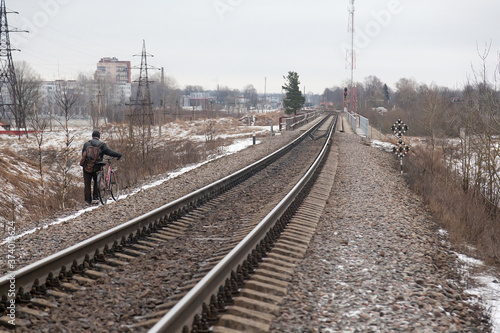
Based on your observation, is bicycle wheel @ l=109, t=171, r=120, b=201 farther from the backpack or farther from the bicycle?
the backpack

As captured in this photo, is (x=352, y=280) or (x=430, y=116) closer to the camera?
(x=352, y=280)

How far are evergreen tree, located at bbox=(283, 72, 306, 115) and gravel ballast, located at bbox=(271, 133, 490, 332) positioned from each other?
54.1 metres

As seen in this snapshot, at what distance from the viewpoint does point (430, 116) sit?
21.0 m

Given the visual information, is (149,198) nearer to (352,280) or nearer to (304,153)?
(352,280)

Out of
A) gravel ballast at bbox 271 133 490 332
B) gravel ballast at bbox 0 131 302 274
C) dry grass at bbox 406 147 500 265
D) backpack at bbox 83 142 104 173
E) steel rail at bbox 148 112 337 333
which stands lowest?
dry grass at bbox 406 147 500 265

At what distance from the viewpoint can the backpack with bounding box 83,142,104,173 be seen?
9859mm

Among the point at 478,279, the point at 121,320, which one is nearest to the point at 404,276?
the point at 478,279

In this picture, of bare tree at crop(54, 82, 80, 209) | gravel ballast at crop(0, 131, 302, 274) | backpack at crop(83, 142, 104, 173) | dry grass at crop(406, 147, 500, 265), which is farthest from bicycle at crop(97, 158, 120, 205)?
dry grass at crop(406, 147, 500, 265)

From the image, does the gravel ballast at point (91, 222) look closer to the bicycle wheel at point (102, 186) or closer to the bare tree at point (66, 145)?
the bicycle wheel at point (102, 186)

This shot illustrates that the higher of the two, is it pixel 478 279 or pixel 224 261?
pixel 224 261

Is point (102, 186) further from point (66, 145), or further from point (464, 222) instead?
point (464, 222)

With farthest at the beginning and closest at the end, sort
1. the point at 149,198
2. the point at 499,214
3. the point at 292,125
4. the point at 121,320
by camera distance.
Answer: the point at 292,125
the point at 499,214
the point at 149,198
the point at 121,320

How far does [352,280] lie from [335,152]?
16.5m

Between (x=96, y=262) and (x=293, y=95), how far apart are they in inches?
2334
